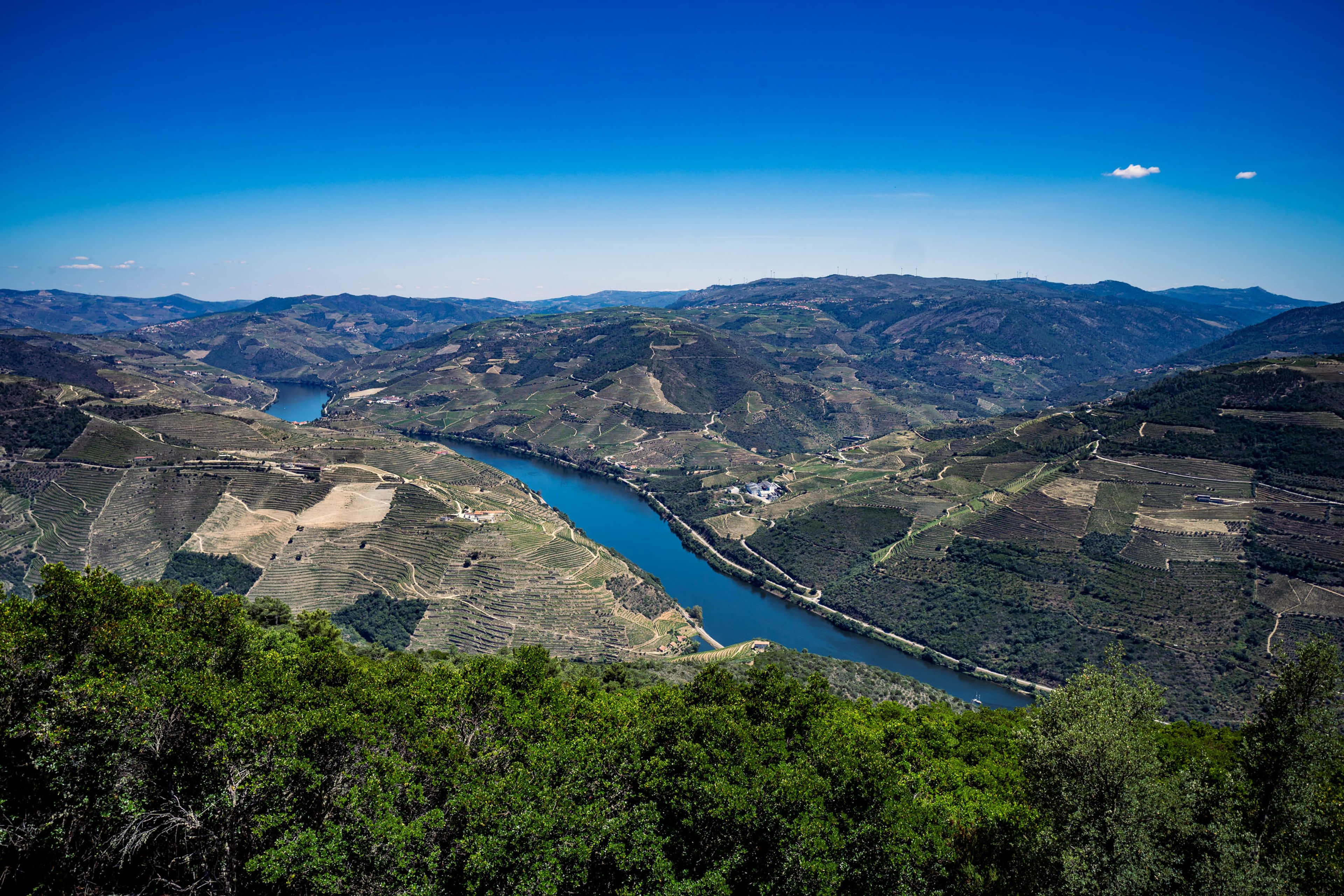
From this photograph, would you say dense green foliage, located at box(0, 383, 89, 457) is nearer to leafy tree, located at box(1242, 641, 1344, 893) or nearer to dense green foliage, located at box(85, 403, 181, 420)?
dense green foliage, located at box(85, 403, 181, 420)

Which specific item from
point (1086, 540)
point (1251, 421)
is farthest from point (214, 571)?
point (1251, 421)

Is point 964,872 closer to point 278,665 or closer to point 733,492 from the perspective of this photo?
point 278,665

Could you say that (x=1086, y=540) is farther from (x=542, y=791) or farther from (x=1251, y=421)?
(x=542, y=791)

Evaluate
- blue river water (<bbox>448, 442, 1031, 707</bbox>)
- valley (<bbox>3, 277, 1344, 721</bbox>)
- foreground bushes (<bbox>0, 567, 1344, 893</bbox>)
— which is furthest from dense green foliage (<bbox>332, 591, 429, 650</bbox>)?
foreground bushes (<bbox>0, 567, 1344, 893</bbox>)

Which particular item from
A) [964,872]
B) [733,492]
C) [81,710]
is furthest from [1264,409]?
[81,710]

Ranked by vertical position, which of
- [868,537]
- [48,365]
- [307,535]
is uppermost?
[48,365]

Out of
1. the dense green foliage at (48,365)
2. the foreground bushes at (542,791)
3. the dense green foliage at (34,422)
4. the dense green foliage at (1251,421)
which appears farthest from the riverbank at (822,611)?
the dense green foliage at (48,365)

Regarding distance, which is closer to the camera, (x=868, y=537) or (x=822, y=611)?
(x=822, y=611)

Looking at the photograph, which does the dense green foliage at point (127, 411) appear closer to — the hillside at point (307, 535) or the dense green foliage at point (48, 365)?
the hillside at point (307, 535)
